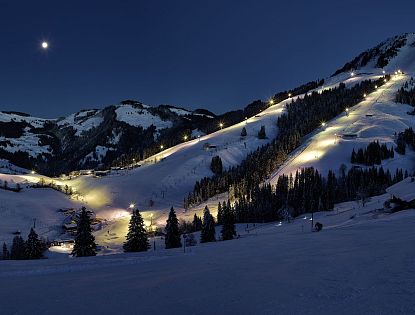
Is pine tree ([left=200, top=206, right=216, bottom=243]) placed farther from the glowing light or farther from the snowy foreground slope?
the glowing light

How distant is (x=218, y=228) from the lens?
11356 centimetres

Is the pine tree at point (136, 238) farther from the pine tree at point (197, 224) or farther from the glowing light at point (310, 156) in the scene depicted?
the glowing light at point (310, 156)

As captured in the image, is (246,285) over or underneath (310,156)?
underneath

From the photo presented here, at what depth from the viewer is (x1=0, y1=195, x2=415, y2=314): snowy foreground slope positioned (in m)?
15.1

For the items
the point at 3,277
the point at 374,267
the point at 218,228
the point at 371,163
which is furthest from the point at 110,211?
the point at 374,267

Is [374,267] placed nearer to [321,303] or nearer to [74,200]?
[321,303]

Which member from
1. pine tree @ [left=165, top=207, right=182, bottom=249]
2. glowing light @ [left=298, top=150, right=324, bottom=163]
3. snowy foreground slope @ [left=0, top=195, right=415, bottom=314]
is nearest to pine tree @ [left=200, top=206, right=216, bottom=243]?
pine tree @ [left=165, top=207, right=182, bottom=249]

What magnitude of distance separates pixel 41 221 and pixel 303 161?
105m

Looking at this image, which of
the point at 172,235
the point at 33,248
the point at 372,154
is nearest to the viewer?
the point at 33,248

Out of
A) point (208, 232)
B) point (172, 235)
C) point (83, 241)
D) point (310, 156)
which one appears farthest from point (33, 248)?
point (310, 156)

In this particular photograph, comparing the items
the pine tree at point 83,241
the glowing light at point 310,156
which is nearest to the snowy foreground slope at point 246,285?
the pine tree at point 83,241

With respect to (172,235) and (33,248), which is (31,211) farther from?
(172,235)

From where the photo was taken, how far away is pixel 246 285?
19.0 meters

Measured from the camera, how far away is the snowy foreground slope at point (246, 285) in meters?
15.1
